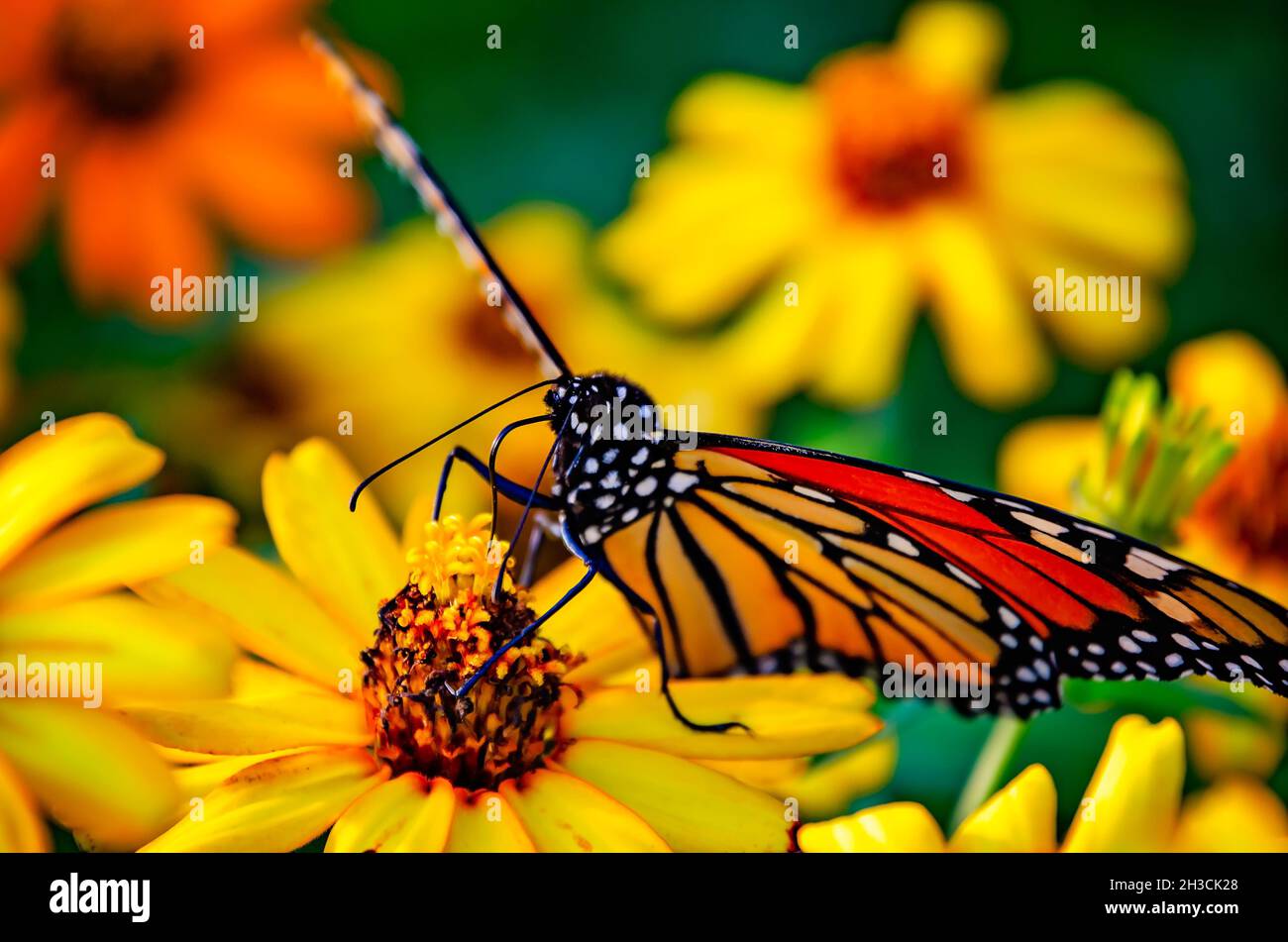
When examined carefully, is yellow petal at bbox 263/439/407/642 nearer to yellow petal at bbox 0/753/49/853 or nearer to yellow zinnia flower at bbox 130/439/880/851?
yellow zinnia flower at bbox 130/439/880/851

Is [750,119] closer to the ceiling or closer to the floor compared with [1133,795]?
closer to the ceiling

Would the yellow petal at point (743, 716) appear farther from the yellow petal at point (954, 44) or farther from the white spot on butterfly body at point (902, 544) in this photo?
the yellow petal at point (954, 44)

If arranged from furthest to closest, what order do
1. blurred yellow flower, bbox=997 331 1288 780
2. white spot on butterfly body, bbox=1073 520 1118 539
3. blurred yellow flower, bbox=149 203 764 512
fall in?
blurred yellow flower, bbox=149 203 764 512 → blurred yellow flower, bbox=997 331 1288 780 → white spot on butterfly body, bbox=1073 520 1118 539

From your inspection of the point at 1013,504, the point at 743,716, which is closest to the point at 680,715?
the point at 743,716

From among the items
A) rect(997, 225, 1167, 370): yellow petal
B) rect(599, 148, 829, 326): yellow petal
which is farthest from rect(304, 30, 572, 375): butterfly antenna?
rect(997, 225, 1167, 370): yellow petal

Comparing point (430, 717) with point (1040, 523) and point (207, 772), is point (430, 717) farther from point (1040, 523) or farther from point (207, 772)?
point (1040, 523)

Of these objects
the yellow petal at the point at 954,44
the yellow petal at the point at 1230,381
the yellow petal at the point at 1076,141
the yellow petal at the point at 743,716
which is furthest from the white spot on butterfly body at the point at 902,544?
the yellow petal at the point at 954,44

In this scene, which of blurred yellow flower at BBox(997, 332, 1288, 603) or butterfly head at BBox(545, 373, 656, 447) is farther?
blurred yellow flower at BBox(997, 332, 1288, 603)
